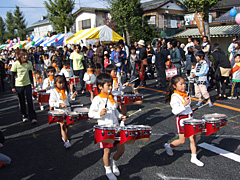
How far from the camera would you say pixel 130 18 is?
1037 inches

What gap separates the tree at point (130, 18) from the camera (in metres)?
25.5

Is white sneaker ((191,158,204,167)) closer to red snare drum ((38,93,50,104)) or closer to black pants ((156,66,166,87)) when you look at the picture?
red snare drum ((38,93,50,104))

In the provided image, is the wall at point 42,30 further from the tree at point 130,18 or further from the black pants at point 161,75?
the black pants at point 161,75

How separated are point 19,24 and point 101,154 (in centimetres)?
6570

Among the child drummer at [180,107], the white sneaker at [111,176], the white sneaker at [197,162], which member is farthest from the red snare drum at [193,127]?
the white sneaker at [111,176]

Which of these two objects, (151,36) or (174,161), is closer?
(174,161)

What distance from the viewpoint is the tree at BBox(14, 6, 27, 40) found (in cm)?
6053

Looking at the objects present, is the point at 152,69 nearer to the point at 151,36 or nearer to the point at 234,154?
the point at 234,154

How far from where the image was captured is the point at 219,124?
3.51 meters

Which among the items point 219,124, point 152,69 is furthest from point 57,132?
point 152,69

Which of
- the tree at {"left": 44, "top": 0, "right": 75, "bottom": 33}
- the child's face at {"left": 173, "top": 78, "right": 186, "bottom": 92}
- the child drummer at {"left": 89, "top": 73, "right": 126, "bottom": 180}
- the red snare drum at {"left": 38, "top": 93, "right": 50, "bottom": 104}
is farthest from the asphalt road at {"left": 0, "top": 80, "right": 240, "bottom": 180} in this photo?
the tree at {"left": 44, "top": 0, "right": 75, "bottom": 33}

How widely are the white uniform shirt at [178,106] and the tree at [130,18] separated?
23.3 metres

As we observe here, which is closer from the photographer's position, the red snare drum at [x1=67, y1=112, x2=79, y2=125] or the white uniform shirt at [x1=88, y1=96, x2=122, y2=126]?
the white uniform shirt at [x1=88, y1=96, x2=122, y2=126]

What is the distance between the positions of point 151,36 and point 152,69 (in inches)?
651
